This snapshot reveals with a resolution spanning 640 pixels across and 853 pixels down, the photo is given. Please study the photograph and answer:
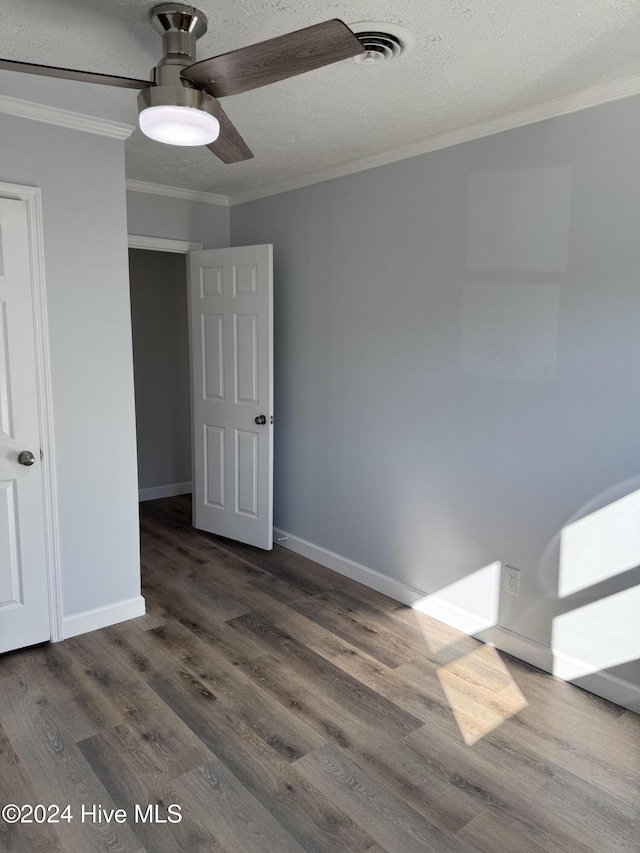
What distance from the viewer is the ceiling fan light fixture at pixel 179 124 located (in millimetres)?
1610

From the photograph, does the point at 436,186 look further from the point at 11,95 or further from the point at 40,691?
the point at 40,691

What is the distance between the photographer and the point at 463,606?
124 inches

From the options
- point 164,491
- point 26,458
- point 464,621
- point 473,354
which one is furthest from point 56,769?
point 164,491

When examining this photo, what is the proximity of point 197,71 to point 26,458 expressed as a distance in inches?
75.1

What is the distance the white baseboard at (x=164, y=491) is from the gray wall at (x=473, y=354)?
74.1 inches

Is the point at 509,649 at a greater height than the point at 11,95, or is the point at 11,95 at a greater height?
the point at 11,95

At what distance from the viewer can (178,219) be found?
4.26 metres

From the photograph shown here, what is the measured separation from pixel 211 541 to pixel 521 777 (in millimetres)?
2758

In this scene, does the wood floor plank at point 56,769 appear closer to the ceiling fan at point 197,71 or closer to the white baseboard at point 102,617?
the white baseboard at point 102,617

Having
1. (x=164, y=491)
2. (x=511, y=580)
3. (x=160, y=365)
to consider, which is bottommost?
(x=164, y=491)

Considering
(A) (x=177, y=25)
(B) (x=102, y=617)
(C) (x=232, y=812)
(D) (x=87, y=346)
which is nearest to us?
(A) (x=177, y=25)

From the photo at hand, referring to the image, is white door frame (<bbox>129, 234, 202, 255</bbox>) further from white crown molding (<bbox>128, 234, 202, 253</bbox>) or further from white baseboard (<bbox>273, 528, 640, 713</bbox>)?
white baseboard (<bbox>273, 528, 640, 713</bbox>)

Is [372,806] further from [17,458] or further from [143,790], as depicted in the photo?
[17,458]

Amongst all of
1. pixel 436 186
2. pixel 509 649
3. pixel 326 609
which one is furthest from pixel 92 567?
pixel 436 186
